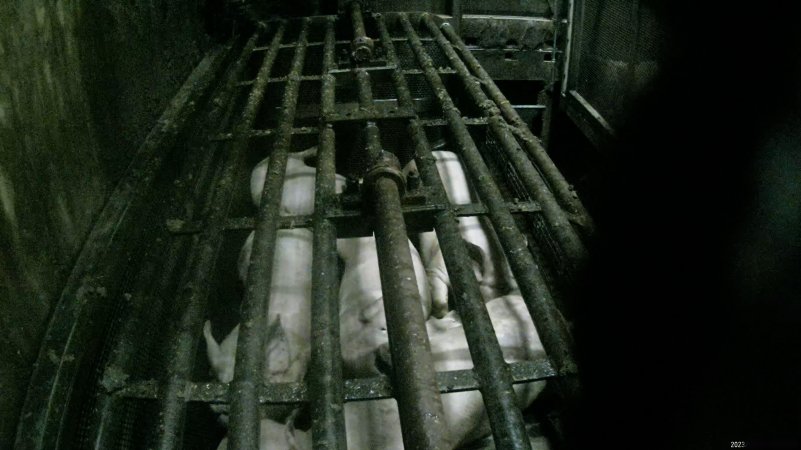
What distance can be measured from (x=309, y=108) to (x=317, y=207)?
1921mm

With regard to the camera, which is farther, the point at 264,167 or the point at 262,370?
the point at 264,167

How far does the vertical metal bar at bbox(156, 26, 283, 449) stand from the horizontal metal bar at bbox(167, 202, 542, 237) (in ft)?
0.23

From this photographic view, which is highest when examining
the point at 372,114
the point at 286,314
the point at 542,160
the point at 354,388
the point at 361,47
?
the point at 361,47

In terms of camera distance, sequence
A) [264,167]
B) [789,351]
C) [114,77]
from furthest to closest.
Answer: [264,167] → [114,77] → [789,351]

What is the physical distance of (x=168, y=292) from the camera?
1.79 metres

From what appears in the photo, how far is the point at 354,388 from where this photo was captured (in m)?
1.28

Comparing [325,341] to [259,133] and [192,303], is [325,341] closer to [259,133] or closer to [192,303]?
[192,303]

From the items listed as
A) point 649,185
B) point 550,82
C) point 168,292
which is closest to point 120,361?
point 168,292

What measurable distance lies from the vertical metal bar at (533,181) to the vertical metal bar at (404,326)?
0.55 meters

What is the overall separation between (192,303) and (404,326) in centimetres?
66

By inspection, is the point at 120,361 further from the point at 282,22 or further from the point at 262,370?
the point at 282,22

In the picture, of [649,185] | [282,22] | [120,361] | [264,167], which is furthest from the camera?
[282,22]

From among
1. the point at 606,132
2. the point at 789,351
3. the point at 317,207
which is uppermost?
the point at 789,351

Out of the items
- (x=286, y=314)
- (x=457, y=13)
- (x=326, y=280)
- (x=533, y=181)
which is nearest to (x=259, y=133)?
(x=286, y=314)
